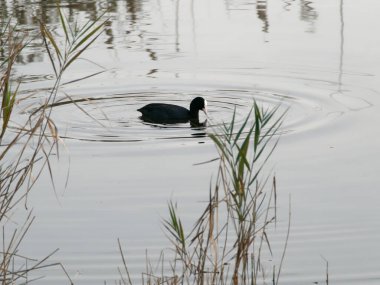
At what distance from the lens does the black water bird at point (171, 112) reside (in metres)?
10.9

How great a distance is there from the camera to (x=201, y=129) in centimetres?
1078

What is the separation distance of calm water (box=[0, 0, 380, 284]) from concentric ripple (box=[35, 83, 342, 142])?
0.02 metres

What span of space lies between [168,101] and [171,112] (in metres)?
0.98

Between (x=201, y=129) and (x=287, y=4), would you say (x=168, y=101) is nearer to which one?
(x=201, y=129)

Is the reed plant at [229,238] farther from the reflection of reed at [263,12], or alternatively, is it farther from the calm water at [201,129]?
the reflection of reed at [263,12]

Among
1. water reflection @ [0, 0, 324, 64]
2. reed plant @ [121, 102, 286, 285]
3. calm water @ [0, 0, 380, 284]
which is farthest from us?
water reflection @ [0, 0, 324, 64]

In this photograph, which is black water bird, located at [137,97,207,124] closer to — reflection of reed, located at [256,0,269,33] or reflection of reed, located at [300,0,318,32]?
reflection of reed, located at [256,0,269,33]

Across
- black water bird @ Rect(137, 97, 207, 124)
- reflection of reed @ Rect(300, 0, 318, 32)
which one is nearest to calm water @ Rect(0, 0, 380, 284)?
reflection of reed @ Rect(300, 0, 318, 32)

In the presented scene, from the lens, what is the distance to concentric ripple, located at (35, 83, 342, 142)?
1023 centimetres

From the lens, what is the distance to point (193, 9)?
15562mm

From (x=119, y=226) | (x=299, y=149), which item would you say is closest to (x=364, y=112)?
(x=299, y=149)

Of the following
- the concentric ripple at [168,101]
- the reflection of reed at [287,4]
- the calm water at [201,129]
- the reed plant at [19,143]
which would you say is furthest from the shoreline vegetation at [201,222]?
the reflection of reed at [287,4]

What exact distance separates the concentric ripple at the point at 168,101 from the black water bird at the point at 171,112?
0.28 ft

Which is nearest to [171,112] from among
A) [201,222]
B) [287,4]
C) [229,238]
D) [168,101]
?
[168,101]
